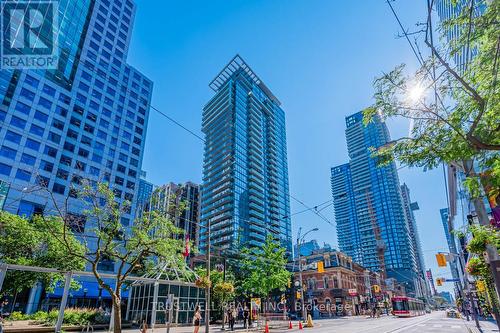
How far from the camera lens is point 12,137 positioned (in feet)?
162

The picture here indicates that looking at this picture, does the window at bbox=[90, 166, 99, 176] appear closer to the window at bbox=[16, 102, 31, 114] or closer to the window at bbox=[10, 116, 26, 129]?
the window at bbox=[10, 116, 26, 129]

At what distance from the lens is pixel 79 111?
205 ft

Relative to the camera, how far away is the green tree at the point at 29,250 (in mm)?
22172

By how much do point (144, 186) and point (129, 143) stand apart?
3848 inches

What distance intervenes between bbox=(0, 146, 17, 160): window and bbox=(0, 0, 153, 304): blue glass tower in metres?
0.14

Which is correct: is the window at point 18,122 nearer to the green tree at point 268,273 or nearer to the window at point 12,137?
the window at point 12,137

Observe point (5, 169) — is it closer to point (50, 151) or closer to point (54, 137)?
point (50, 151)

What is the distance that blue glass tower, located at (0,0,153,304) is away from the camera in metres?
49.7

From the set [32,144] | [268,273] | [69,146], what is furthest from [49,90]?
[268,273]

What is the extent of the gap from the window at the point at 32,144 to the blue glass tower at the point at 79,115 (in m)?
0.14

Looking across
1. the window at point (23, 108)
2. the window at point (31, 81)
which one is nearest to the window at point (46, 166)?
the window at point (23, 108)

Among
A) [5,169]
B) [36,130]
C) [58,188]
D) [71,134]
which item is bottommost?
[58,188]

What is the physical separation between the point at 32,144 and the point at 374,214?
6023 inches

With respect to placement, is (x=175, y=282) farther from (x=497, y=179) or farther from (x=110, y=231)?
(x=497, y=179)
